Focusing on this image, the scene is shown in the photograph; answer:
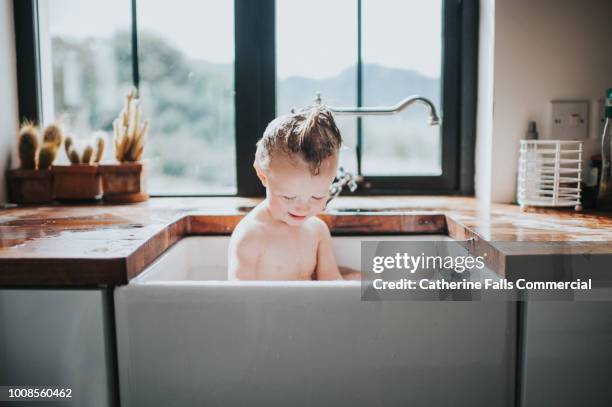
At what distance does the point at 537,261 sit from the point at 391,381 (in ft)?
1.01

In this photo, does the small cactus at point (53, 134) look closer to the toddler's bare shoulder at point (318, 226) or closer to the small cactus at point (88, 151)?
the small cactus at point (88, 151)

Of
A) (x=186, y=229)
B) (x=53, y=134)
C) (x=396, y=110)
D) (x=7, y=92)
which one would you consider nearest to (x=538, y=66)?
(x=396, y=110)

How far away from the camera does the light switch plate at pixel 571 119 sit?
5.31 feet

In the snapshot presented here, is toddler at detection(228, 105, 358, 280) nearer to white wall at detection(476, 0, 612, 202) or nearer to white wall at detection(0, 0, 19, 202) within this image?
white wall at detection(476, 0, 612, 202)

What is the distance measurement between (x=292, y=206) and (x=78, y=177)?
0.76 meters

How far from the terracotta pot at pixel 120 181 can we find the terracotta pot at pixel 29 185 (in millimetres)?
158

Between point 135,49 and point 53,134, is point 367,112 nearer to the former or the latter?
point 135,49

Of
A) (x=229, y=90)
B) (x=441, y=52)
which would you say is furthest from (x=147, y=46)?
(x=441, y=52)

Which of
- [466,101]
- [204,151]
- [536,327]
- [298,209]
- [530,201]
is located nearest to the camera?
[536,327]

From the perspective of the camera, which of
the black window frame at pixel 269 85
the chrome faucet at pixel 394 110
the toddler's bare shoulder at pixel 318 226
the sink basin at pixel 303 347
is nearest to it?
the sink basin at pixel 303 347

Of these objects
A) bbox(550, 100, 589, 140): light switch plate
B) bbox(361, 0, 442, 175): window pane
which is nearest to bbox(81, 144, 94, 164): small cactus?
bbox(361, 0, 442, 175): window pane

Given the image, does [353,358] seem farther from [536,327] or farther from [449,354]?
[536,327]

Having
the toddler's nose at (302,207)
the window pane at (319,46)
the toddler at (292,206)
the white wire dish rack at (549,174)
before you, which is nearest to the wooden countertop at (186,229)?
the white wire dish rack at (549,174)

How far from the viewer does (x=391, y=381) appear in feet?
3.12
